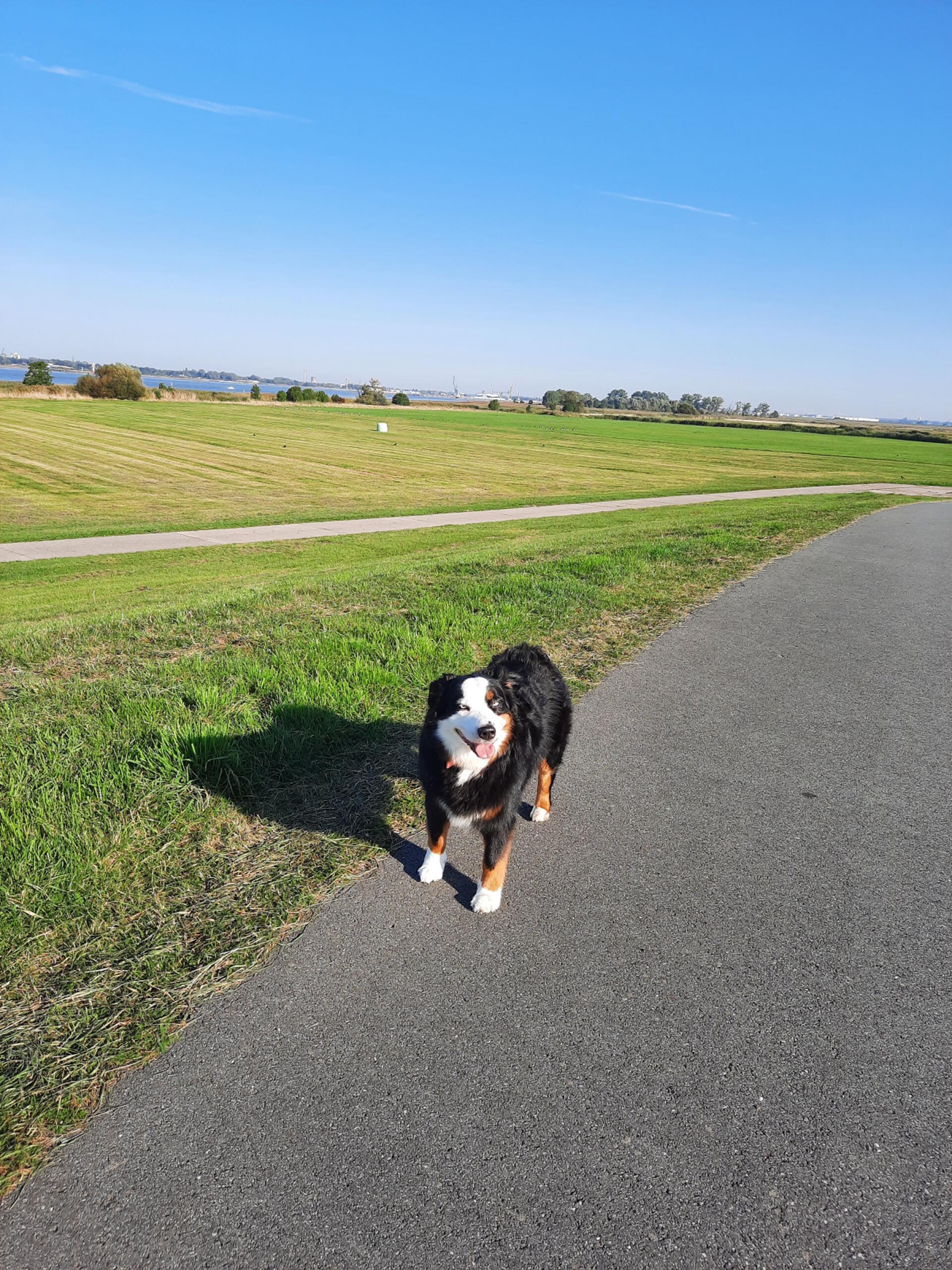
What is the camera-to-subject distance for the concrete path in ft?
43.9

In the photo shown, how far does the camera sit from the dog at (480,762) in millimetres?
3232

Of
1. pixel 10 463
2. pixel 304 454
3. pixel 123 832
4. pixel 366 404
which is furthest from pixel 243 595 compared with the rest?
pixel 366 404

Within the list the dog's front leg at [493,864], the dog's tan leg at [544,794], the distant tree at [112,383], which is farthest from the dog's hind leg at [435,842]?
the distant tree at [112,383]

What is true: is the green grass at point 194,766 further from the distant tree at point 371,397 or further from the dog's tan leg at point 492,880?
the distant tree at point 371,397

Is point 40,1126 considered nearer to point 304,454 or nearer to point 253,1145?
point 253,1145

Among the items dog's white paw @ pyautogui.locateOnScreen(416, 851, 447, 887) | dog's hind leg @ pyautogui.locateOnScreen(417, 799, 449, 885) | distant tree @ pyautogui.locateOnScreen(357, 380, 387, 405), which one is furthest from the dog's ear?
distant tree @ pyautogui.locateOnScreen(357, 380, 387, 405)

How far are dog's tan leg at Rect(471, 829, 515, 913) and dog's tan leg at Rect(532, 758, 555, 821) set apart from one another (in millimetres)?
802

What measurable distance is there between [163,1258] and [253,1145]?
35 cm

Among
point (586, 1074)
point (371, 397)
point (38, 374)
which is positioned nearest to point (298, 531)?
point (586, 1074)

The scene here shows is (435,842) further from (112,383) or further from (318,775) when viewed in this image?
(112,383)

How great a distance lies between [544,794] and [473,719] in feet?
4.14

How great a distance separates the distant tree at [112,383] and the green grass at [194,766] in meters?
68.0

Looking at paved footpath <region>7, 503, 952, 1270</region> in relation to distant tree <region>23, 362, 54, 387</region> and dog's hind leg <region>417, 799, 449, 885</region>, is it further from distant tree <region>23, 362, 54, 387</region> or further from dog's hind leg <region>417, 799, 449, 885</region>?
distant tree <region>23, 362, 54, 387</region>

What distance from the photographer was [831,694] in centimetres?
634
